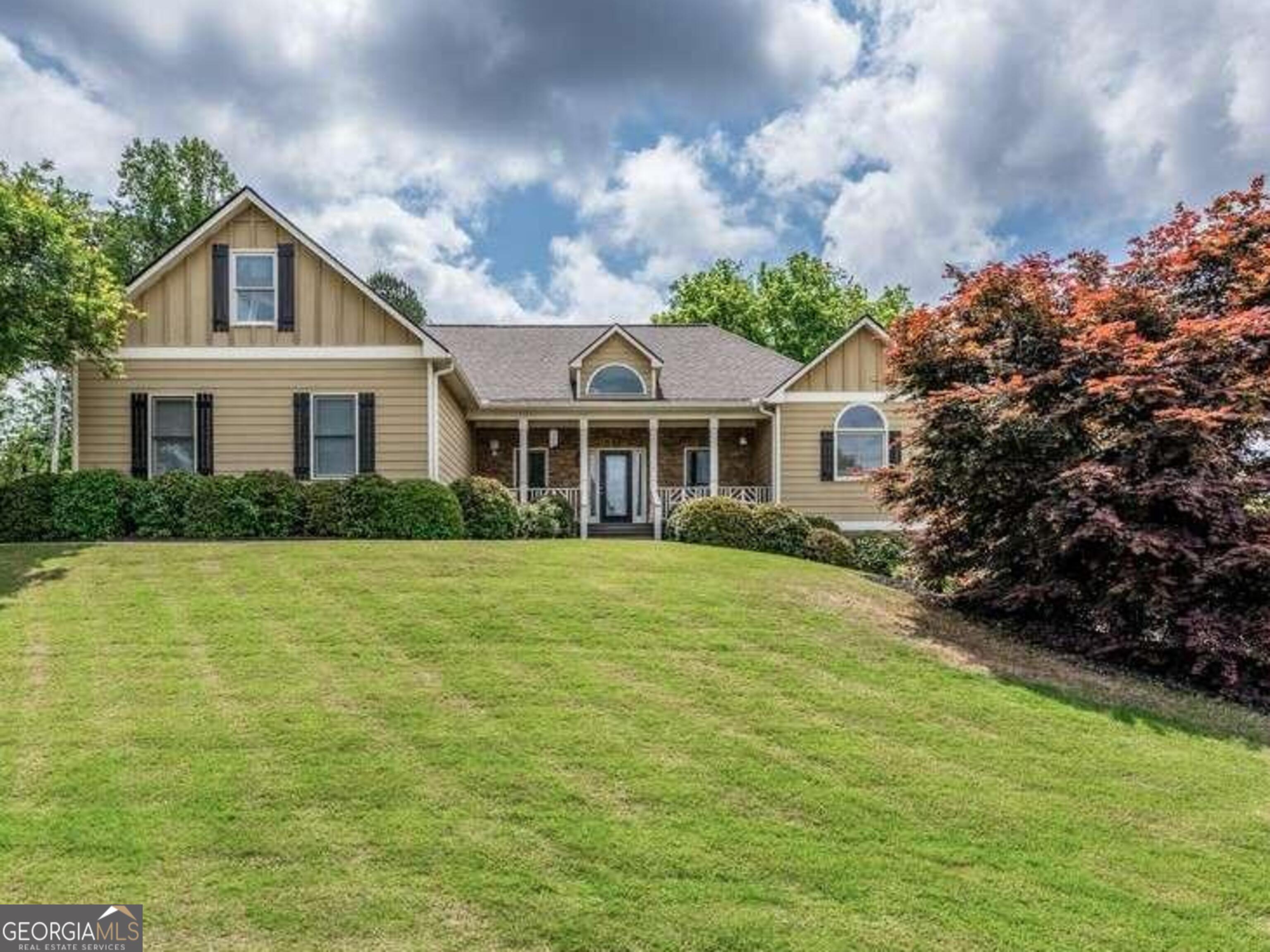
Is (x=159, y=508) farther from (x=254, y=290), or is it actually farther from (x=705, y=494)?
(x=705, y=494)

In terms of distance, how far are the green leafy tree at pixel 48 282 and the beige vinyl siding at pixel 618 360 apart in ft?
32.3

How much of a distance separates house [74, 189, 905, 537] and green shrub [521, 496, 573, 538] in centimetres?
105

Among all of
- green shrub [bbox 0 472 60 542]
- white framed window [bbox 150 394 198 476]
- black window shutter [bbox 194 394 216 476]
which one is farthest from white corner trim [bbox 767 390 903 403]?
green shrub [bbox 0 472 60 542]

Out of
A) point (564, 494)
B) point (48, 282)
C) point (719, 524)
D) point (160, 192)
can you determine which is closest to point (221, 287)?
point (48, 282)

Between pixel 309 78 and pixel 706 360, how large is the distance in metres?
12.3

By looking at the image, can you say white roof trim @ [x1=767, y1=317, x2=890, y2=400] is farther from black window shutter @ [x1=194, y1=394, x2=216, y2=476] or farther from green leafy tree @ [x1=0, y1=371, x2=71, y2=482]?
green leafy tree @ [x1=0, y1=371, x2=71, y2=482]

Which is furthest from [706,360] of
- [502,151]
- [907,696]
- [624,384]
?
[907,696]

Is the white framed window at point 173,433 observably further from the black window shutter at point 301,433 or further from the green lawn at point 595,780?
the green lawn at point 595,780

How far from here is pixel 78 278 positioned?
39.3ft

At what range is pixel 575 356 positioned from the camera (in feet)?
→ 70.0

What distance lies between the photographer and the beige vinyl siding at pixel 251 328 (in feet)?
47.6

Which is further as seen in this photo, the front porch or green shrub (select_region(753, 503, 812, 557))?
the front porch

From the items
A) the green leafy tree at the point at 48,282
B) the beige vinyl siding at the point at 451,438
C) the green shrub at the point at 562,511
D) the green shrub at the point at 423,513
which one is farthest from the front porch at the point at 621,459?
the green leafy tree at the point at 48,282

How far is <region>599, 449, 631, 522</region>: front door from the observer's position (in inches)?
851
